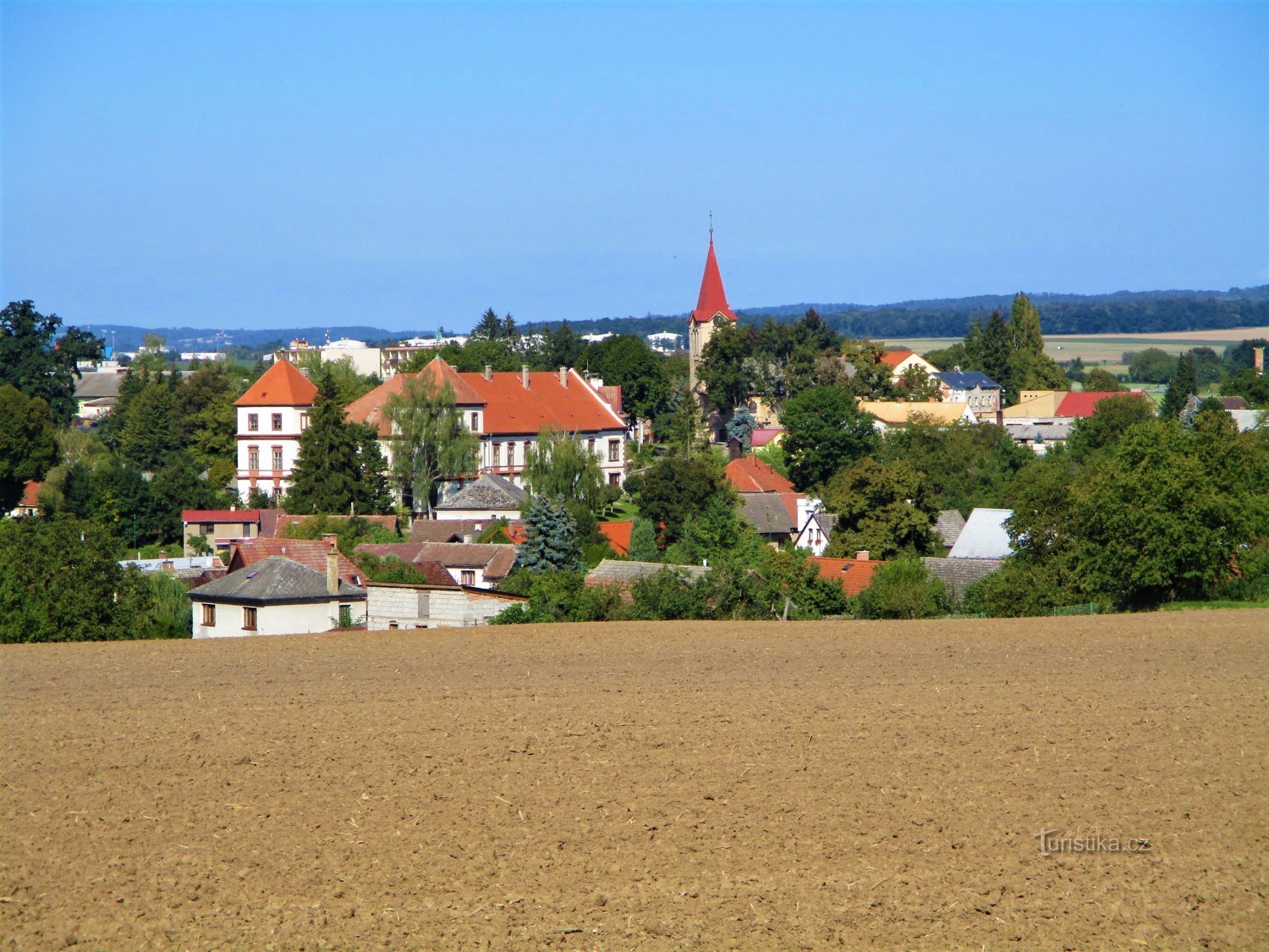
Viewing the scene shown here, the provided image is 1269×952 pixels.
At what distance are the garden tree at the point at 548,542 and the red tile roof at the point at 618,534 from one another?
5.55m

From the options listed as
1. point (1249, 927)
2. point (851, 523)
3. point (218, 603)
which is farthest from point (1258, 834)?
point (851, 523)

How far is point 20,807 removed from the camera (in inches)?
607

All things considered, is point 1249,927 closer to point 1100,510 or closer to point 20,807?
point 20,807

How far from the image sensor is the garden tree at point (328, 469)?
60.5m

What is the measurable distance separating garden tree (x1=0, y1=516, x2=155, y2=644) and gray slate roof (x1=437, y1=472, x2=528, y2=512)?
89.4ft

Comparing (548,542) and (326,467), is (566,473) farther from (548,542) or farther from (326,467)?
(548,542)

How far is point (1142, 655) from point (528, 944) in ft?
52.5

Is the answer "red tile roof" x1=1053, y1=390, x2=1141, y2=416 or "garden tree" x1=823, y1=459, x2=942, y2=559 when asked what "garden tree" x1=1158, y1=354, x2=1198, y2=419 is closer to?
"red tile roof" x1=1053, y1=390, x2=1141, y2=416

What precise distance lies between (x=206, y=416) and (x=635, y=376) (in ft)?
104

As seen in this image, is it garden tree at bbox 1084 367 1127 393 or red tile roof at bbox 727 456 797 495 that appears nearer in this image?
red tile roof at bbox 727 456 797 495

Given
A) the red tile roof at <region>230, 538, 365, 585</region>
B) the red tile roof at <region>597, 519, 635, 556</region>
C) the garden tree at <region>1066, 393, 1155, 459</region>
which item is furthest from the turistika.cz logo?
the garden tree at <region>1066, 393, 1155, 459</region>

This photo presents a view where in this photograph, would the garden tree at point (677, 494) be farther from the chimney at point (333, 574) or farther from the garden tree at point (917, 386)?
the garden tree at point (917, 386)

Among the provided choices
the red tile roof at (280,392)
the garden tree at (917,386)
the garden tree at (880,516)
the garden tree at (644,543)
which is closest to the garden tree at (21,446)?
the red tile roof at (280,392)

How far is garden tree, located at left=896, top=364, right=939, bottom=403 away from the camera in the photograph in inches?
4353
